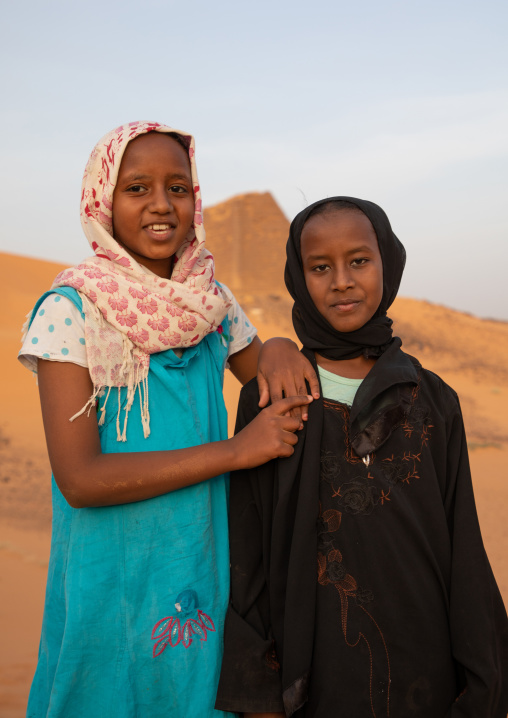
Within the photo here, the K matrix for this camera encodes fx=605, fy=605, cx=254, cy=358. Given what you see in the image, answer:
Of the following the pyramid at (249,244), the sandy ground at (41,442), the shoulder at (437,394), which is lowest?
the sandy ground at (41,442)

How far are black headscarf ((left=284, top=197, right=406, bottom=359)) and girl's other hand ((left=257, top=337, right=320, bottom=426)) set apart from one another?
85 millimetres

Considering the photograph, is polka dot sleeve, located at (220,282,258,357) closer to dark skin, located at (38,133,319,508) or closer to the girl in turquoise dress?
the girl in turquoise dress

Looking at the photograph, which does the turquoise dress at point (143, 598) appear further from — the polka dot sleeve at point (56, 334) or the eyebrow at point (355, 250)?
the eyebrow at point (355, 250)

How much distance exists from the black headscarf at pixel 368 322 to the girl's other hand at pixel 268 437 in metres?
0.29

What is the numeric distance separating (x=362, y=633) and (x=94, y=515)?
0.80 meters

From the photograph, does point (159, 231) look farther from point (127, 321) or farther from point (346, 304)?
point (346, 304)

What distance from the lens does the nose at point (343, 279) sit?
5.90ft

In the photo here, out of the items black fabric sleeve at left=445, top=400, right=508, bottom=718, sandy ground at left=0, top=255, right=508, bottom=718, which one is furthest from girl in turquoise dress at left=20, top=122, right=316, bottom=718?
sandy ground at left=0, top=255, right=508, bottom=718

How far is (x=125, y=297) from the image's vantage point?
5.78 feet

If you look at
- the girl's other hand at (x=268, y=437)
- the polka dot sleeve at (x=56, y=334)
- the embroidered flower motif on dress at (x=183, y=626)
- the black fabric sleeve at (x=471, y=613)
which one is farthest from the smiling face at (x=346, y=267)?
the embroidered flower motif on dress at (x=183, y=626)

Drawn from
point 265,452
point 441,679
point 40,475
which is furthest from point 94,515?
point 40,475

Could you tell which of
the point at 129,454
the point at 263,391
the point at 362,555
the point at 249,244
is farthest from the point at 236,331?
the point at 249,244

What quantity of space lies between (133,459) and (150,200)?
2.54 feet

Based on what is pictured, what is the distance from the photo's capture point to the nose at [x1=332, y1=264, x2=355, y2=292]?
1797 millimetres
